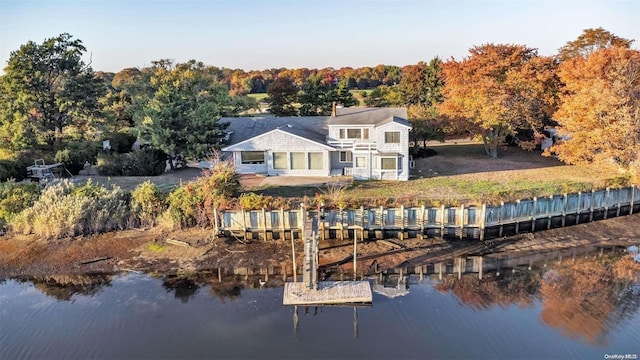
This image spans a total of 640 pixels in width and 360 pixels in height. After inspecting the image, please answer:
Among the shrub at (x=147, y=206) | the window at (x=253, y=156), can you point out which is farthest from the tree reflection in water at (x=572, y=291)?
the window at (x=253, y=156)

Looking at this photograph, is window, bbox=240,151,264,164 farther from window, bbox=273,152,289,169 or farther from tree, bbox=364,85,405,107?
tree, bbox=364,85,405,107

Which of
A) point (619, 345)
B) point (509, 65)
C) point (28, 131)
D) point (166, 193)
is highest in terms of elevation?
point (509, 65)

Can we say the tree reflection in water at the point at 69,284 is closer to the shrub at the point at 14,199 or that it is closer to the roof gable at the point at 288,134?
the shrub at the point at 14,199

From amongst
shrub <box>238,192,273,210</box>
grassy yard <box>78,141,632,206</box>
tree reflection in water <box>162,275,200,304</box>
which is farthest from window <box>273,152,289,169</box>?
tree reflection in water <box>162,275,200,304</box>

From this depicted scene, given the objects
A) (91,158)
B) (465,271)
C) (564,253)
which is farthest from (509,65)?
(91,158)

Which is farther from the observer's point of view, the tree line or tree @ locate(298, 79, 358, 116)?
tree @ locate(298, 79, 358, 116)

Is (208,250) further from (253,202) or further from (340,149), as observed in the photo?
(340,149)

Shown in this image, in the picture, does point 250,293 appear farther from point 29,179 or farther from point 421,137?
point 421,137
